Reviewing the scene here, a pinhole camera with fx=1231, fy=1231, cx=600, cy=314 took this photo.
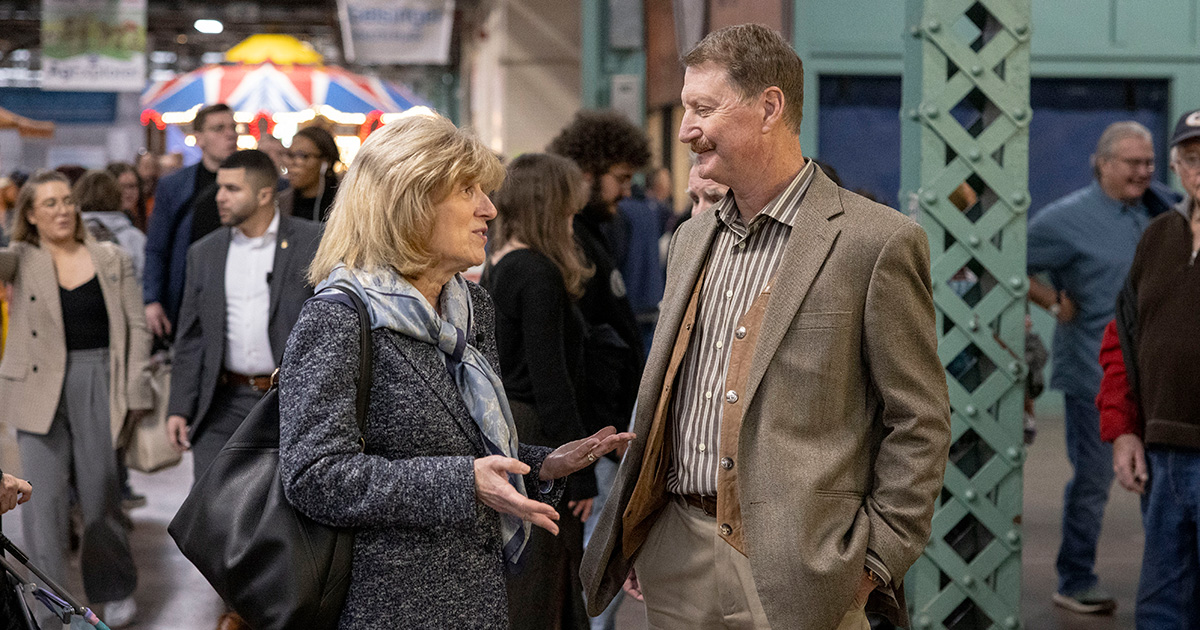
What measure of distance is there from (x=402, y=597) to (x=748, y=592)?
0.69m

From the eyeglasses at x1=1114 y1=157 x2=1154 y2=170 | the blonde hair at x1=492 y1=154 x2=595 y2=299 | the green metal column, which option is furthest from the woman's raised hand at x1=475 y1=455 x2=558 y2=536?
the green metal column

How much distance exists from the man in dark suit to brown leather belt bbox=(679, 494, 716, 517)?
8.23 feet

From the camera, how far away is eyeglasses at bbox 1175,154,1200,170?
3.84m

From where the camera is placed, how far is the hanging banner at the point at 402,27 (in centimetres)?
1434

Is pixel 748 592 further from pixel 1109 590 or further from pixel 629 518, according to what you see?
pixel 1109 590

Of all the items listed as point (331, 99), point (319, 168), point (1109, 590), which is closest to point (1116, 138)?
point (1109, 590)

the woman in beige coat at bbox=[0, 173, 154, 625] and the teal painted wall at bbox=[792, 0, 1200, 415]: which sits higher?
the teal painted wall at bbox=[792, 0, 1200, 415]

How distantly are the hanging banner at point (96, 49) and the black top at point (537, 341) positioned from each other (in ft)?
46.3

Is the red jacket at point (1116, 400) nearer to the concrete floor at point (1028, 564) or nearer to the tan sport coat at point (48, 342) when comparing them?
the concrete floor at point (1028, 564)

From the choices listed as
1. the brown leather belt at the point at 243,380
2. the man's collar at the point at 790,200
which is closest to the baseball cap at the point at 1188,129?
the man's collar at the point at 790,200

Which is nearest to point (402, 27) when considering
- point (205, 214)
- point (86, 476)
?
point (205, 214)

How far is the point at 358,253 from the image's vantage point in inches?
92.6

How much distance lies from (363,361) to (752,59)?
96 centimetres

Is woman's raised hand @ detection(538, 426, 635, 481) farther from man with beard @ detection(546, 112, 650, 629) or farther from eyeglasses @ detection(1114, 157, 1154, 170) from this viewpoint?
eyeglasses @ detection(1114, 157, 1154, 170)
